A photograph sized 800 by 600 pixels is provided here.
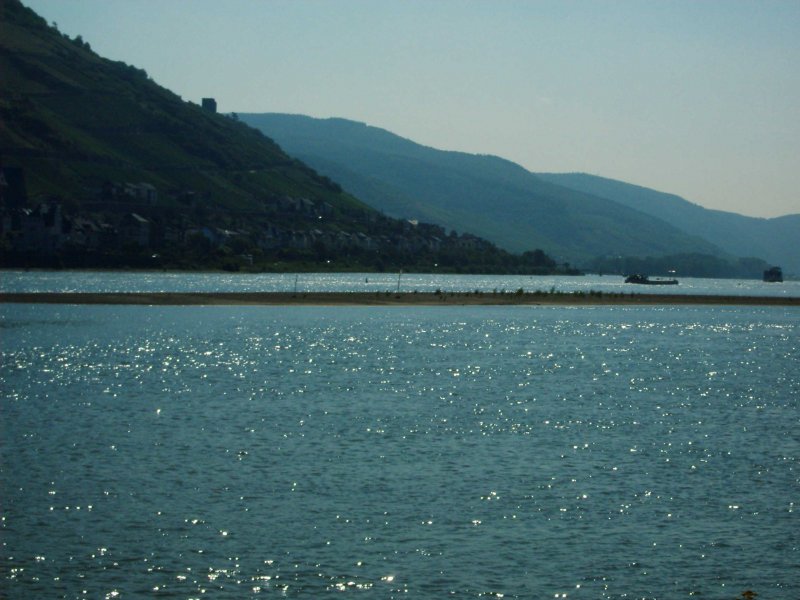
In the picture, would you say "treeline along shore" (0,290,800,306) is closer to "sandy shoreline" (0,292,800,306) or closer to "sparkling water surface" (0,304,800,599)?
"sandy shoreline" (0,292,800,306)

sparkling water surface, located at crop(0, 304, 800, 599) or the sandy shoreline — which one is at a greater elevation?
the sandy shoreline

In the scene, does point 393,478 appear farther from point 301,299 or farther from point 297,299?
point 301,299

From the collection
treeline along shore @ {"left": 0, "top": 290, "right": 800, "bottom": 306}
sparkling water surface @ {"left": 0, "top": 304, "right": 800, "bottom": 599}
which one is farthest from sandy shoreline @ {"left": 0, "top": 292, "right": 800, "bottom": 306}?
sparkling water surface @ {"left": 0, "top": 304, "right": 800, "bottom": 599}

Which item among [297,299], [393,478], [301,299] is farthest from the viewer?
[301,299]

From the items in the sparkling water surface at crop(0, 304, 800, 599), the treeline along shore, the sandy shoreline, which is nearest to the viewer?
the sparkling water surface at crop(0, 304, 800, 599)

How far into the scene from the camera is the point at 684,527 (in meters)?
32.2

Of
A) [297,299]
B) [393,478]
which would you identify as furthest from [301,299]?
[393,478]

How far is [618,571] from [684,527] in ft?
16.0

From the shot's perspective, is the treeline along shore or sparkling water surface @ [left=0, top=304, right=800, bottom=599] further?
the treeline along shore

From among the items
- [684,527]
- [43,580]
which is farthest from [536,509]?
[43,580]

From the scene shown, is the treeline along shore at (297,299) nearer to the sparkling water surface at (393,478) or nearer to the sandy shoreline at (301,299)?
the sandy shoreline at (301,299)

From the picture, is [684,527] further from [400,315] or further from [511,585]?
[400,315]

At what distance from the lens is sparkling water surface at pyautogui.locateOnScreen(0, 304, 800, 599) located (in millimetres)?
27422

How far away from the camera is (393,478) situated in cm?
3791
